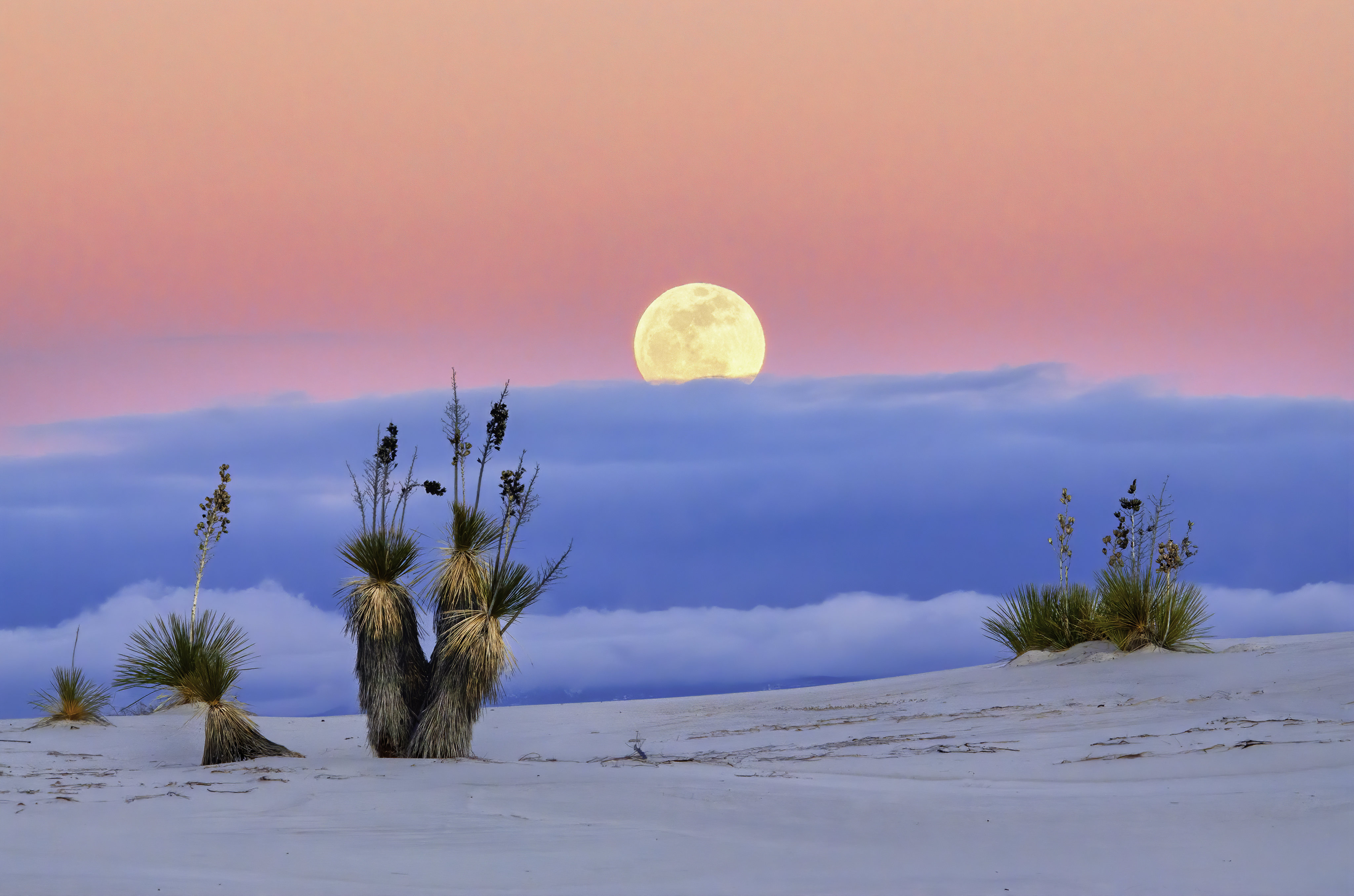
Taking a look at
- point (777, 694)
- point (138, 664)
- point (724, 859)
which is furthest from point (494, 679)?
point (777, 694)

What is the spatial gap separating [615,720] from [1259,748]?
927 cm

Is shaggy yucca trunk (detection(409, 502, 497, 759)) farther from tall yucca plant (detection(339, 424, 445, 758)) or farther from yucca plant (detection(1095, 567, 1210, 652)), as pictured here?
yucca plant (detection(1095, 567, 1210, 652))

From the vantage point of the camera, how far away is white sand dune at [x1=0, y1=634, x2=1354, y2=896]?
6871mm

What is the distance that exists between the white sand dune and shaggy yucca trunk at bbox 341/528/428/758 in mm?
615

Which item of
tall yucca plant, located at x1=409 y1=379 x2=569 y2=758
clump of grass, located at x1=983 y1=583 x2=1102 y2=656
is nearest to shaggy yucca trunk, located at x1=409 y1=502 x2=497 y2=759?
tall yucca plant, located at x1=409 y1=379 x2=569 y2=758

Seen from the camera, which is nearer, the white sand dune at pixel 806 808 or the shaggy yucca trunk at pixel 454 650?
the white sand dune at pixel 806 808

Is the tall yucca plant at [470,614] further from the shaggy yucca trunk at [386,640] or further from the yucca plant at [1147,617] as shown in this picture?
the yucca plant at [1147,617]

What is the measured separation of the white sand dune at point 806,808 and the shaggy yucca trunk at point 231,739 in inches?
18.9

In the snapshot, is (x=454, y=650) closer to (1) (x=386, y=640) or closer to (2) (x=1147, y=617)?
(1) (x=386, y=640)

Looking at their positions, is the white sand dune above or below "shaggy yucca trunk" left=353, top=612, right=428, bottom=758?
below

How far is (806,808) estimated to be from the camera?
28.5ft

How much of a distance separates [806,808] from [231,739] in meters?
6.54

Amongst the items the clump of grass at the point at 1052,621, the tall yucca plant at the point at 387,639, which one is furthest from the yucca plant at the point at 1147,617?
the tall yucca plant at the point at 387,639

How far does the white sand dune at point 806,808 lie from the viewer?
→ 22.5ft
